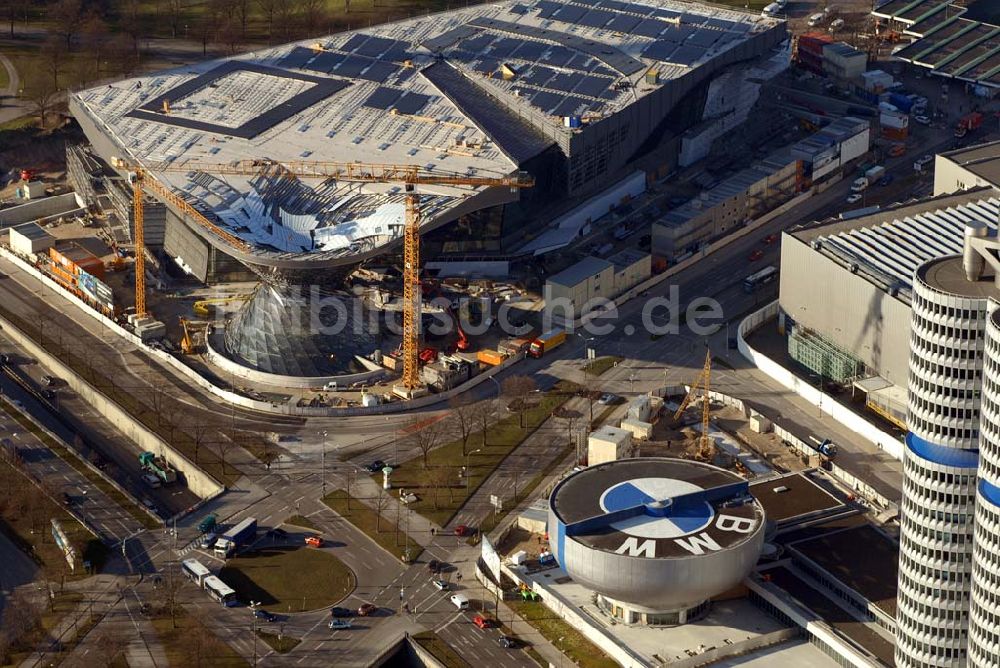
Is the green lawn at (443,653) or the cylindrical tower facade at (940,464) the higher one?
the cylindrical tower facade at (940,464)

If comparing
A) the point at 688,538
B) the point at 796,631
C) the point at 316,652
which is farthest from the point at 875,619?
the point at 316,652

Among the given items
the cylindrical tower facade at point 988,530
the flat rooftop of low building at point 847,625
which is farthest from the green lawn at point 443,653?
the cylindrical tower facade at point 988,530

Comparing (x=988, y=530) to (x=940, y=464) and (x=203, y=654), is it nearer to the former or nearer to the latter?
(x=940, y=464)

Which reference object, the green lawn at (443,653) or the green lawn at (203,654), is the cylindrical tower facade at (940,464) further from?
the green lawn at (203,654)

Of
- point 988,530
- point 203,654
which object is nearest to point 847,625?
point 988,530

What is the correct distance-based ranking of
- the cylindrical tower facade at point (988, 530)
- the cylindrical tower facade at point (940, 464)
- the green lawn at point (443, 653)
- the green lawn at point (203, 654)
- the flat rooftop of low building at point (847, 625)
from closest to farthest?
1. the cylindrical tower facade at point (988, 530)
2. the cylindrical tower facade at point (940, 464)
3. the flat rooftop of low building at point (847, 625)
4. the green lawn at point (443, 653)
5. the green lawn at point (203, 654)

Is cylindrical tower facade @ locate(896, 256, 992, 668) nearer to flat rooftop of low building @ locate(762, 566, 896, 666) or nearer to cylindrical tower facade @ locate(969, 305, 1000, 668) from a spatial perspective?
cylindrical tower facade @ locate(969, 305, 1000, 668)
